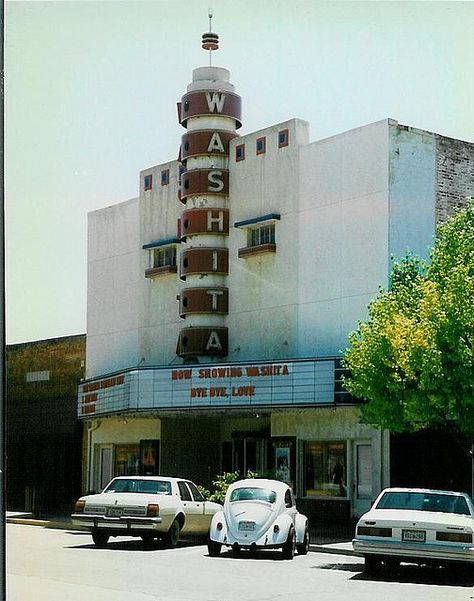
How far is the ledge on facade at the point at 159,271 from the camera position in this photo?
3638 centimetres

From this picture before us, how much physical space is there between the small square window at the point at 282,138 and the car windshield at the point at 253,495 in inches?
571

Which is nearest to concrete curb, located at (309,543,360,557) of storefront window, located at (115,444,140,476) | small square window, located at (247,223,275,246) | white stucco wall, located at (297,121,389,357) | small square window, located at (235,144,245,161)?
white stucco wall, located at (297,121,389,357)

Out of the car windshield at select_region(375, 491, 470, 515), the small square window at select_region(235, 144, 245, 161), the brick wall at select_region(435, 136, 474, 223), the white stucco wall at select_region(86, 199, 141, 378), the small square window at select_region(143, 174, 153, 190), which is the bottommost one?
the car windshield at select_region(375, 491, 470, 515)

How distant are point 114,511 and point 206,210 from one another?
14.4m

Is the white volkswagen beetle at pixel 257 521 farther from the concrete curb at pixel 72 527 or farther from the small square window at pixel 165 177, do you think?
the small square window at pixel 165 177

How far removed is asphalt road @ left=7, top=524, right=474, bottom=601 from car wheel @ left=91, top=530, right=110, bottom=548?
168 millimetres

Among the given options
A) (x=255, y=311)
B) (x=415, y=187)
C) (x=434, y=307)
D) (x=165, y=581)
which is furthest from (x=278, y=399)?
(x=165, y=581)

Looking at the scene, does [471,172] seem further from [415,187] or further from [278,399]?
[278,399]

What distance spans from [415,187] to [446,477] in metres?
7.81

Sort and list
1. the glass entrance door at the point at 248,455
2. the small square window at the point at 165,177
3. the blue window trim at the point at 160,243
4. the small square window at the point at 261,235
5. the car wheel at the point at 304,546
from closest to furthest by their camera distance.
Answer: the car wheel at the point at 304,546, the small square window at the point at 261,235, the glass entrance door at the point at 248,455, the blue window trim at the point at 160,243, the small square window at the point at 165,177

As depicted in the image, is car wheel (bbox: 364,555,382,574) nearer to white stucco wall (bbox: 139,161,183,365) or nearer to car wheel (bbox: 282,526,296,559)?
car wheel (bbox: 282,526,296,559)

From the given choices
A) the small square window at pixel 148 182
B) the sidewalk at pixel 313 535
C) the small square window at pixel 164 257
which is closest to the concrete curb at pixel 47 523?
the sidewalk at pixel 313 535

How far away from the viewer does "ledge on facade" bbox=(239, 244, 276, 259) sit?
1283 inches

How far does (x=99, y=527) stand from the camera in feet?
71.8
